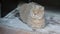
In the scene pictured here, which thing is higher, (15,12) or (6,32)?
(15,12)

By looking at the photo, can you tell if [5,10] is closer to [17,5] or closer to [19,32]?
[17,5]

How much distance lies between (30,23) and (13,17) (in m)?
0.22

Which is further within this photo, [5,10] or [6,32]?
[5,10]

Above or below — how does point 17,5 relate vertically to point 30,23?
above

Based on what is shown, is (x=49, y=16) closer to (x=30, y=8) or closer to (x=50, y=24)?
(x=50, y=24)

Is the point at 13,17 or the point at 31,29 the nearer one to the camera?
the point at 31,29

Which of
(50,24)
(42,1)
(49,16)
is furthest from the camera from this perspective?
(42,1)

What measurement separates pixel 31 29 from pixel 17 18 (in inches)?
9.0

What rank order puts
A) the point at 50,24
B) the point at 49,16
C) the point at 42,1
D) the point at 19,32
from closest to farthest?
the point at 19,32 < the point at 50,24 < the point at 49,16 < the point at 42,1

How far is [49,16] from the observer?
147 centimetres

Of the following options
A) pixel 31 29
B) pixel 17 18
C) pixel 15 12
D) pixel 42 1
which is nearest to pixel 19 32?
pixel 31 29

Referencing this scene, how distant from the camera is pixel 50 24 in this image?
133cm

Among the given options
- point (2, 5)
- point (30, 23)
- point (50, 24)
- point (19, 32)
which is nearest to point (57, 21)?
point (50, 24)

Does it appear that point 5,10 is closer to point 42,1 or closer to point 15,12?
point 15,12
